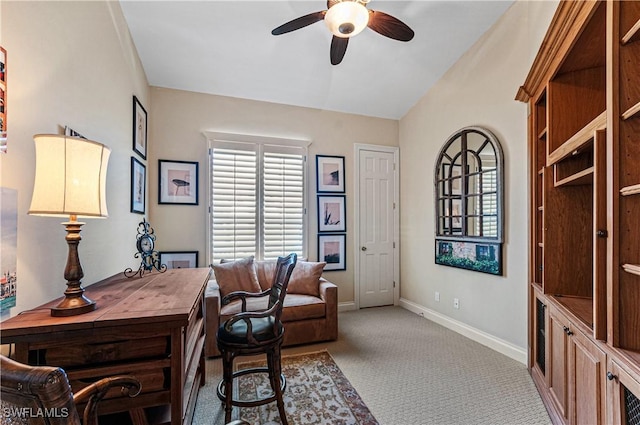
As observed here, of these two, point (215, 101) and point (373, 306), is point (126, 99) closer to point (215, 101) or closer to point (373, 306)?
point (215, 101)

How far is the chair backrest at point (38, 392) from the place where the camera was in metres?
0.62

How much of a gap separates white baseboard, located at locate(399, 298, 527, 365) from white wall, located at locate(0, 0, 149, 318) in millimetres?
3573

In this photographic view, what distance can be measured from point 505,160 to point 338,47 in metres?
2.00

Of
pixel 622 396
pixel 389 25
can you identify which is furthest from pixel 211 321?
pixel 389 25

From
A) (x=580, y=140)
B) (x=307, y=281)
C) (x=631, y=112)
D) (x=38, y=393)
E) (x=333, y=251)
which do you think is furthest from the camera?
(x=333, y=251)

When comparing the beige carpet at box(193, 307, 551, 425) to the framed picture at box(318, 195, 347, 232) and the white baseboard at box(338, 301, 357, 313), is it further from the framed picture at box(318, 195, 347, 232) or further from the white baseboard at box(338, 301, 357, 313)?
the framed picture at box(318, 195, 347, 232)

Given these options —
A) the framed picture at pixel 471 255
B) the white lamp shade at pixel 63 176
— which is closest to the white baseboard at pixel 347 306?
the framed picture at pixel 471 255

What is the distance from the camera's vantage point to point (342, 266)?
Answer: 4398 millimetres

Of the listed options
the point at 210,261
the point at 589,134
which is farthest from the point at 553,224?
the point at 210,261

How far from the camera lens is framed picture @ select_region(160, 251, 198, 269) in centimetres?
Answer: 365

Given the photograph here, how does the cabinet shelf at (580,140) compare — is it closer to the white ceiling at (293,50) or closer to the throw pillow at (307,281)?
the white ceiling at (293,50)

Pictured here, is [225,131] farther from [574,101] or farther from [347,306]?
[574,101]

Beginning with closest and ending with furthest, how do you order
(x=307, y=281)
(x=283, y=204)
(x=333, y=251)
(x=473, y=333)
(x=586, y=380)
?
(x=586, y=380)
(x=473, y=333)
(x=307, y=281)
(x=283, y=204)
(x=333, y=251)

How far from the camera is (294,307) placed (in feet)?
10.5
